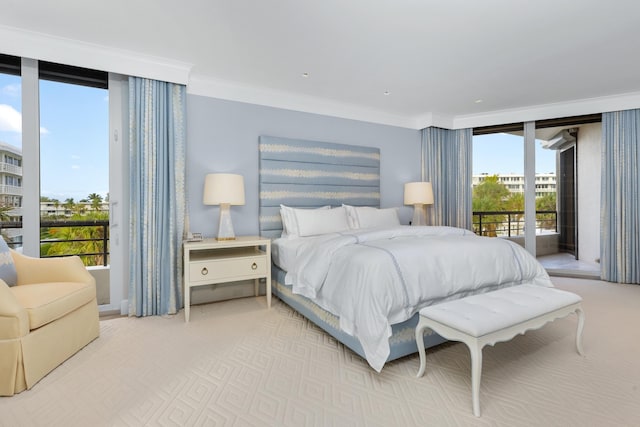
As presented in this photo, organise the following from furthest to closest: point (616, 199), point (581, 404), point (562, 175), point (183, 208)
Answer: point (562, 175), point (616, 199), point (183, 208), point (581, 404)

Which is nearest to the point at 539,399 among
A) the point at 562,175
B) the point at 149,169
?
the point at 149,169

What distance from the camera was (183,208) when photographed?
3.13 m

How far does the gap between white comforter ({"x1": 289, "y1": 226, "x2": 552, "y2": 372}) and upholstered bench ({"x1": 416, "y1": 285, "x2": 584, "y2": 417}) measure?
20 cm

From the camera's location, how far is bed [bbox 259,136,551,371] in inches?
77.2

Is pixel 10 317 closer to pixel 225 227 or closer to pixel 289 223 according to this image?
pixel 225 227

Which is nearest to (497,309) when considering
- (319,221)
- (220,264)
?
(319,221)

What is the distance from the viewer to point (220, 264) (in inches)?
115

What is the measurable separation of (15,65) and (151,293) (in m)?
2.31

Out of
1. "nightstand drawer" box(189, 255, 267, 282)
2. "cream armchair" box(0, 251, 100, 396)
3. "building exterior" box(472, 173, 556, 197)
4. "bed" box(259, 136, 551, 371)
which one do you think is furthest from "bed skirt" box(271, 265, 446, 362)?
"building exterior" box(472, 173, 556, 197)

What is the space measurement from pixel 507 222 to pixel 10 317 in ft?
19.1

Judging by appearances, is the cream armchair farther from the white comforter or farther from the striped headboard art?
the striped headboard art

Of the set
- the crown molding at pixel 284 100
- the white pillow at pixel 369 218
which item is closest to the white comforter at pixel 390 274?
the white pillow at pixel 369 218

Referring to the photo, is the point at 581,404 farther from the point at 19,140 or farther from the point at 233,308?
the point at 19,140

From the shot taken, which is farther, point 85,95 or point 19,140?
point 85,95
